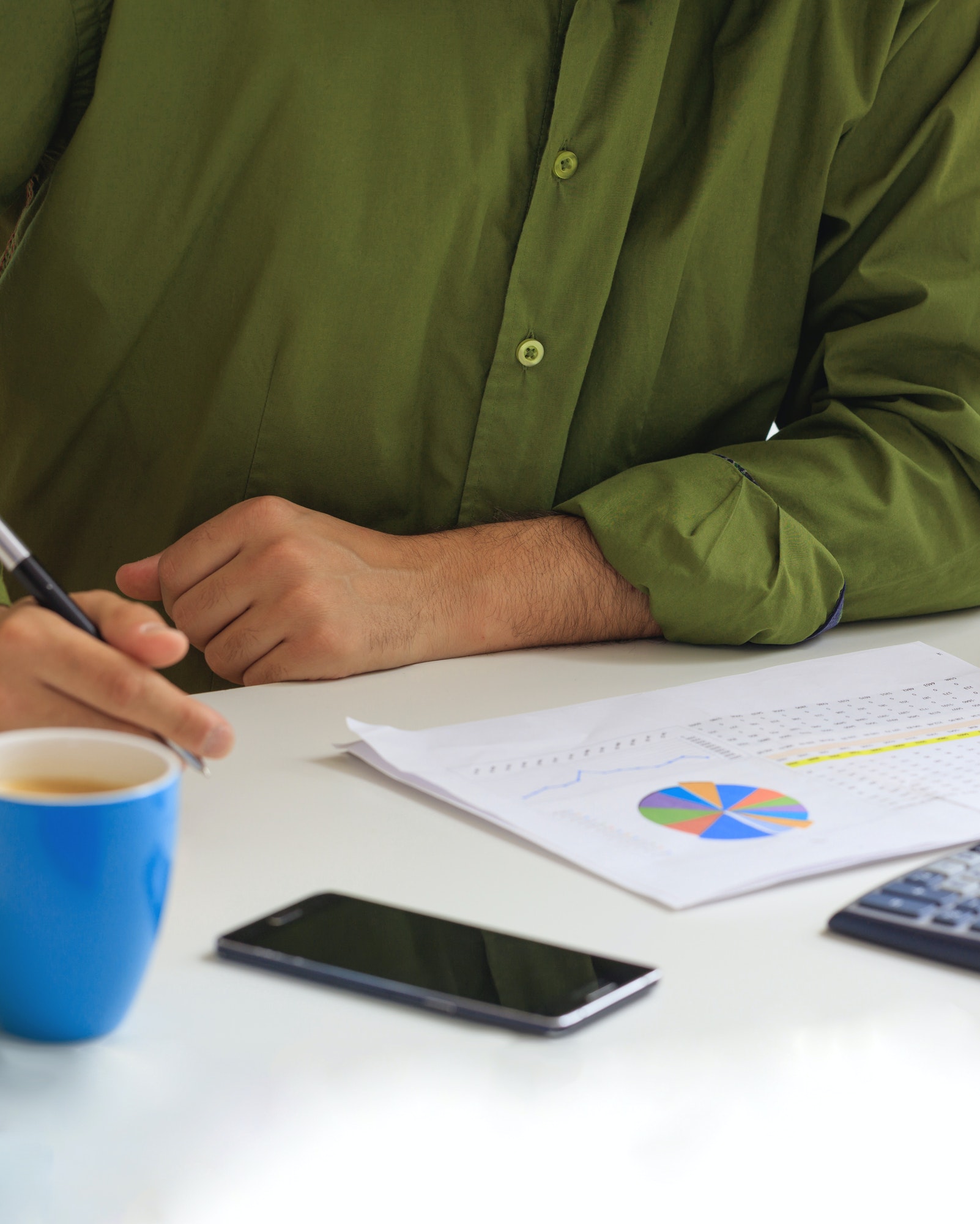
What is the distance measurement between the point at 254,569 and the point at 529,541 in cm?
25

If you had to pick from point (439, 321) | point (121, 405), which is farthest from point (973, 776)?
point (121, 405)

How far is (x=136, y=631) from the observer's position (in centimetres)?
62

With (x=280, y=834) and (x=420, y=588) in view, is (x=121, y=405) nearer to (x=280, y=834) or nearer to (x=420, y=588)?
(x=420, y=588)

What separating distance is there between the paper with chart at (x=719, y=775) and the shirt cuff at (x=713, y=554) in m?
0.09

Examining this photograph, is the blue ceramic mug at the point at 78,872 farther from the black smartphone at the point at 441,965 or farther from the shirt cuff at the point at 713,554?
the shirt cuff at the point at 713,554

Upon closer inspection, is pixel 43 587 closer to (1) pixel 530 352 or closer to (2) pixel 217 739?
(2) pixel 217 739

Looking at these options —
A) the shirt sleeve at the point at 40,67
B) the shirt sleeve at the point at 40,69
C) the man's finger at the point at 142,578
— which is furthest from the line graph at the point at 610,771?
the shirt sleeve at the point at 40,67

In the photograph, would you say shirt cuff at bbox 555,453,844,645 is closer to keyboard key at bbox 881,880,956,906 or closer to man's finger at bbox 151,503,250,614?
man's finger at bbox 151,503,250,614

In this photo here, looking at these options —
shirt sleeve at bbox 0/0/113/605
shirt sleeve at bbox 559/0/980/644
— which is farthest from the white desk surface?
shirt sleeve at bbox 0/0/113/605

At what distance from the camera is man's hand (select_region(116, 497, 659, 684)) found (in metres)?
0.94

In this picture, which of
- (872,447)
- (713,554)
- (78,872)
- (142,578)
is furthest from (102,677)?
(872,447)

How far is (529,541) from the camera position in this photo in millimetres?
1094

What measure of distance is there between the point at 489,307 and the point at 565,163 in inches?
5.6

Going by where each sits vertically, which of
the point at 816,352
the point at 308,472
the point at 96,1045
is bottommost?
the point at 96,1045
